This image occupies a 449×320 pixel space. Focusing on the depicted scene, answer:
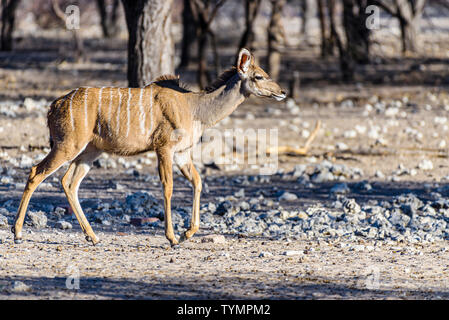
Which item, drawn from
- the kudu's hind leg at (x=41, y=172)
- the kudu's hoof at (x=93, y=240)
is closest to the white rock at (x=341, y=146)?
the kudu's hoof at (x=93, y=240)

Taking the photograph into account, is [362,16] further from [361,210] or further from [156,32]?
[361,210]

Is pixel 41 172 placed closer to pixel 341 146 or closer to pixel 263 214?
pixel 263 214

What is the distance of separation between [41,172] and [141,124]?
1110 millimetres

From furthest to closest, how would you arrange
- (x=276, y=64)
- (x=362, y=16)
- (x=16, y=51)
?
(x=16, y=51)
(x=362, y=16)
(x=276, y=64)

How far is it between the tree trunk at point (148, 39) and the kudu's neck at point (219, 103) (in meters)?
4.98

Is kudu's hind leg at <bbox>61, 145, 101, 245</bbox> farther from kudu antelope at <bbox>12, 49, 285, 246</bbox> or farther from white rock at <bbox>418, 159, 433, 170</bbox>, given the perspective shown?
white rock at <bbox>418, 159, 433, 170</bbox>

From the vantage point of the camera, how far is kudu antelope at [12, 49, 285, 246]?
7.98m

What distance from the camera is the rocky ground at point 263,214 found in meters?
6.68

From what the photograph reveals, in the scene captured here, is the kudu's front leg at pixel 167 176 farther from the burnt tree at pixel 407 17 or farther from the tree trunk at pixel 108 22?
the tree trunk at pixel 108 22

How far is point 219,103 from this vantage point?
8.48 m

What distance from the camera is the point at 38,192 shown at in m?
10.7

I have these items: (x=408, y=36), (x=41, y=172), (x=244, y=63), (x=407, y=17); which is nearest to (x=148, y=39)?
(x=244, y=63)

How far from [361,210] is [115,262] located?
12.4 feet

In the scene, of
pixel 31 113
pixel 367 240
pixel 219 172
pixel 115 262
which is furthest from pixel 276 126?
pixel 115 262
